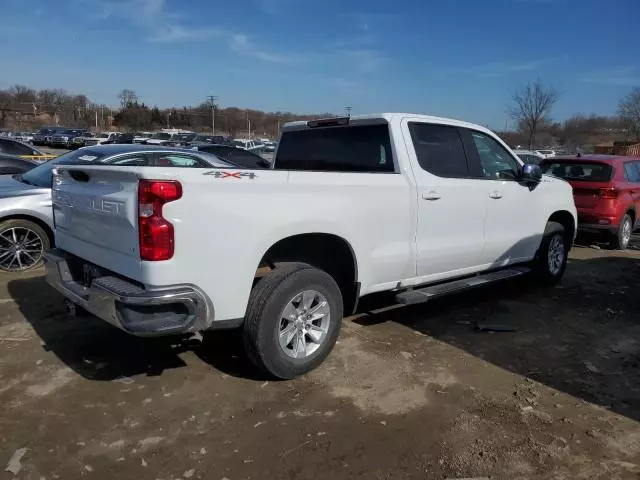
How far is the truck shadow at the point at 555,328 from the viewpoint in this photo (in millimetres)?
4125

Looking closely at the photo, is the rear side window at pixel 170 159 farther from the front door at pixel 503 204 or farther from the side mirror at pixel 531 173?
the side mirror at pixel 531 173

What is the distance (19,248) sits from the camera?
22.2ft

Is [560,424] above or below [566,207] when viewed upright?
below

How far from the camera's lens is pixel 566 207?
6.85 metres

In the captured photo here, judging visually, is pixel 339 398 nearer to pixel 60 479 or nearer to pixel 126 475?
pixel 126 475

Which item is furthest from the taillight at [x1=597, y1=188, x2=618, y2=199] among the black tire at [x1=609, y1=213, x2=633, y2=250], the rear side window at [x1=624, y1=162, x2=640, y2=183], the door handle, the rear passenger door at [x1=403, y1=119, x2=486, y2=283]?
the door handle

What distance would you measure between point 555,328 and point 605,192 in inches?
195

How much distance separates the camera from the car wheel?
6656 mm

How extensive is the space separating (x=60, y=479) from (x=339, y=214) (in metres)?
→ 2.41

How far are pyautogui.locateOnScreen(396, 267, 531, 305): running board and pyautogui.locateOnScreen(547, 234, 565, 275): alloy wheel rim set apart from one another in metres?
0.83

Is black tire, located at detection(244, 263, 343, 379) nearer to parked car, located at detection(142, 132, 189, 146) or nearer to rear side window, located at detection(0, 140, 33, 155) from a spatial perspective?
rear side window, located at detection(0, 140, 33, 155)

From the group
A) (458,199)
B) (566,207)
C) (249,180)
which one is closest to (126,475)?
(249,180)

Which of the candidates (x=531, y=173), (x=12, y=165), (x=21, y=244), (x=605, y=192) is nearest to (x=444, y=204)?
(x=531, y=173)

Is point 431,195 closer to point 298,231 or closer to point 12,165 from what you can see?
point 298,231
